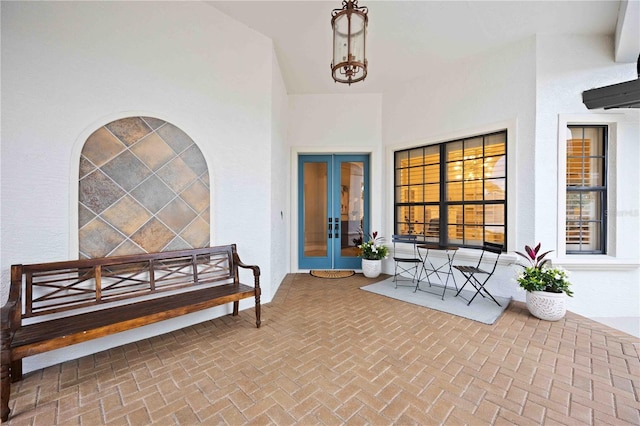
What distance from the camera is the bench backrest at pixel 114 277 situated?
213cm

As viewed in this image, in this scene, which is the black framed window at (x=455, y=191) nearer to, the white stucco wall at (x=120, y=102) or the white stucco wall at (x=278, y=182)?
the white stucco wall at (x=278, y=182)

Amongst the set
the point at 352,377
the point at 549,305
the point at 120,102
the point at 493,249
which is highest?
the point at 120,102

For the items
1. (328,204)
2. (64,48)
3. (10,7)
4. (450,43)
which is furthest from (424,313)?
(10,7)

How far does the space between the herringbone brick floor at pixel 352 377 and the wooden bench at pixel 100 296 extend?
0.39 m

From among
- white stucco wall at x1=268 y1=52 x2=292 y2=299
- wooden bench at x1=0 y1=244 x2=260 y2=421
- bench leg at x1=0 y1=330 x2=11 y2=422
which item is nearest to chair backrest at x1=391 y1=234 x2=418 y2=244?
white stucco wall at x1=268 y1=52 x2=292 y2=299

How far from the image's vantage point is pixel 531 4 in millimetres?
3199

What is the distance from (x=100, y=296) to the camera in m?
2.38

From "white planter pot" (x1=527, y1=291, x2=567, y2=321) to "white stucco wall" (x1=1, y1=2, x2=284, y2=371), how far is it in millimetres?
3513

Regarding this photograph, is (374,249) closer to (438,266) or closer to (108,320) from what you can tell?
(438,266)

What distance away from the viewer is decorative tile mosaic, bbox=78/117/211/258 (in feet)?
8.07

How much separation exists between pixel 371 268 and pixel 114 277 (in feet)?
13.1

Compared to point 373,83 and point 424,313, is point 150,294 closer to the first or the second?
point 424,313

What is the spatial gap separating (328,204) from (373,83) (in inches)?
102

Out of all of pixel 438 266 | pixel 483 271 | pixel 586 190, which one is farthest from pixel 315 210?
pixel 586 190
